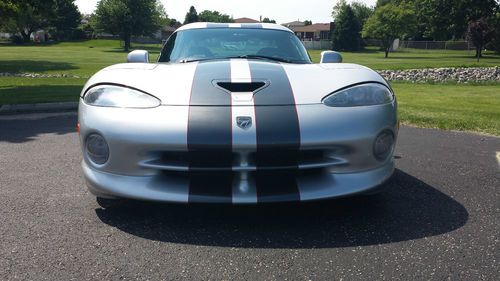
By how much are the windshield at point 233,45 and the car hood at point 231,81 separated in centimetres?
66

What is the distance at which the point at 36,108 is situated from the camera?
768cm

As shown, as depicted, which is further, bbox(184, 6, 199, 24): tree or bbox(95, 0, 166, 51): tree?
bbox(184, 6, 199, 24): tree

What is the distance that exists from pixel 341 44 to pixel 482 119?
6110 cm

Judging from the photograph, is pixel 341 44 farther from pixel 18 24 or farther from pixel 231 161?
pixel 231 161

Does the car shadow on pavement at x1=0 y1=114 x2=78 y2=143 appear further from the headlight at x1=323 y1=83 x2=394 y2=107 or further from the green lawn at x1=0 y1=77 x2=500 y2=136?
the headlight at x1=323 y1=83 x2=394 y2=107

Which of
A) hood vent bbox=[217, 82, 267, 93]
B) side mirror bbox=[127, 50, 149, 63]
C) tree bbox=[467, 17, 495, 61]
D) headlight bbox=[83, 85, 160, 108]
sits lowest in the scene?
headlight bbox=[83, 85, 160, 108]

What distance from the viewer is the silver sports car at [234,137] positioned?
2.47 metres

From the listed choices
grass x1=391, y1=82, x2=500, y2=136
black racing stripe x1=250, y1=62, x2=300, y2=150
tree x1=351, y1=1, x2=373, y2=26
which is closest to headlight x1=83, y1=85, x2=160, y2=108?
black racing stripe x1=250, y1=62, x2=300, y2=150

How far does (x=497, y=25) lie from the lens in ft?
167

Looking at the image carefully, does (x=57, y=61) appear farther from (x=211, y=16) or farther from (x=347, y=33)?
(x=211, y=16)

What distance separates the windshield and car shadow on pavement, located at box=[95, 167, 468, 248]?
4.90 ft

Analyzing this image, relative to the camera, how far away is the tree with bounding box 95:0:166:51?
60769 millimetres

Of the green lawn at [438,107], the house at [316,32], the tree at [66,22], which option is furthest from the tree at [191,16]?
the green lawn at [438,107]

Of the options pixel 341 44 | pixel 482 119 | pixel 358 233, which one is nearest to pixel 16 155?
pixel 358 233
